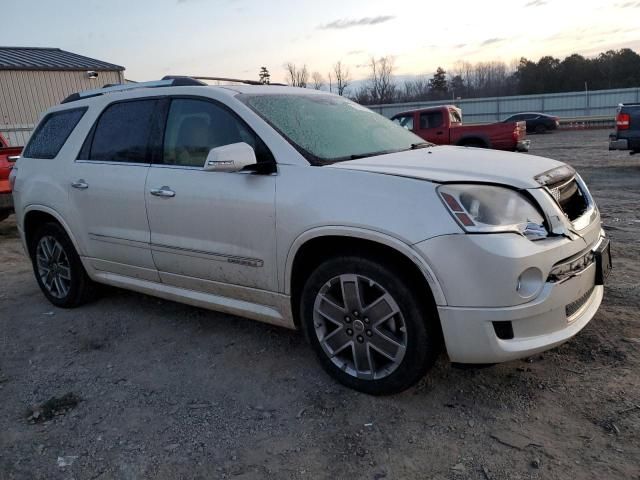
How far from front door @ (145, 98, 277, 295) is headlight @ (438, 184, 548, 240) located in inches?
42.1

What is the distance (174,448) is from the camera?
108 inches

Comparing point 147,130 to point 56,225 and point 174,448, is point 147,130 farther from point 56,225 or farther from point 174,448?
point 174,448

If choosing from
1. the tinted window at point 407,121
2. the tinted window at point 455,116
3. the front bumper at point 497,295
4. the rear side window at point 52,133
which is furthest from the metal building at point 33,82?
the front bumper at point 497,295

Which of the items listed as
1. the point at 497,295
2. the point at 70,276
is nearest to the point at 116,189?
the point at 70,276

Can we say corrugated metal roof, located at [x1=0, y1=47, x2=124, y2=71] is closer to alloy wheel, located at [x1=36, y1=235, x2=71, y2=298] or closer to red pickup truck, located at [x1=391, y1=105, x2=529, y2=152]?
red pickup truck, located at [x1=391, y1=105, x2=529, y2=152]

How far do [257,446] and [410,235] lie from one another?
1.29m

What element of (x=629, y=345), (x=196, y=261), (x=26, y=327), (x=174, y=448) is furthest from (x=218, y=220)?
(x=629, y=345)

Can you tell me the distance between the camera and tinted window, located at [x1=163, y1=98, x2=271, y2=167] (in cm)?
352

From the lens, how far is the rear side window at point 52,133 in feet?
15.3

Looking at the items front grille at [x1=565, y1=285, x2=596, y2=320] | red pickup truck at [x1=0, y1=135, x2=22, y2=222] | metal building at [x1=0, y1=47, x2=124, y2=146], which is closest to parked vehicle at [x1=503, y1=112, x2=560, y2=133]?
metal building at [x1=0, y1=47, x2=124, y2=146]

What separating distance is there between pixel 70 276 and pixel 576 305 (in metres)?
3.95

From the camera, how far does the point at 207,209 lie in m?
3.48

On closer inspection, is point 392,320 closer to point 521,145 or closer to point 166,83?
point 166,83

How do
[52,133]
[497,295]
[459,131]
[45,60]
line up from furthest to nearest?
[45,60], [459,131], [52,133], [497,295]
